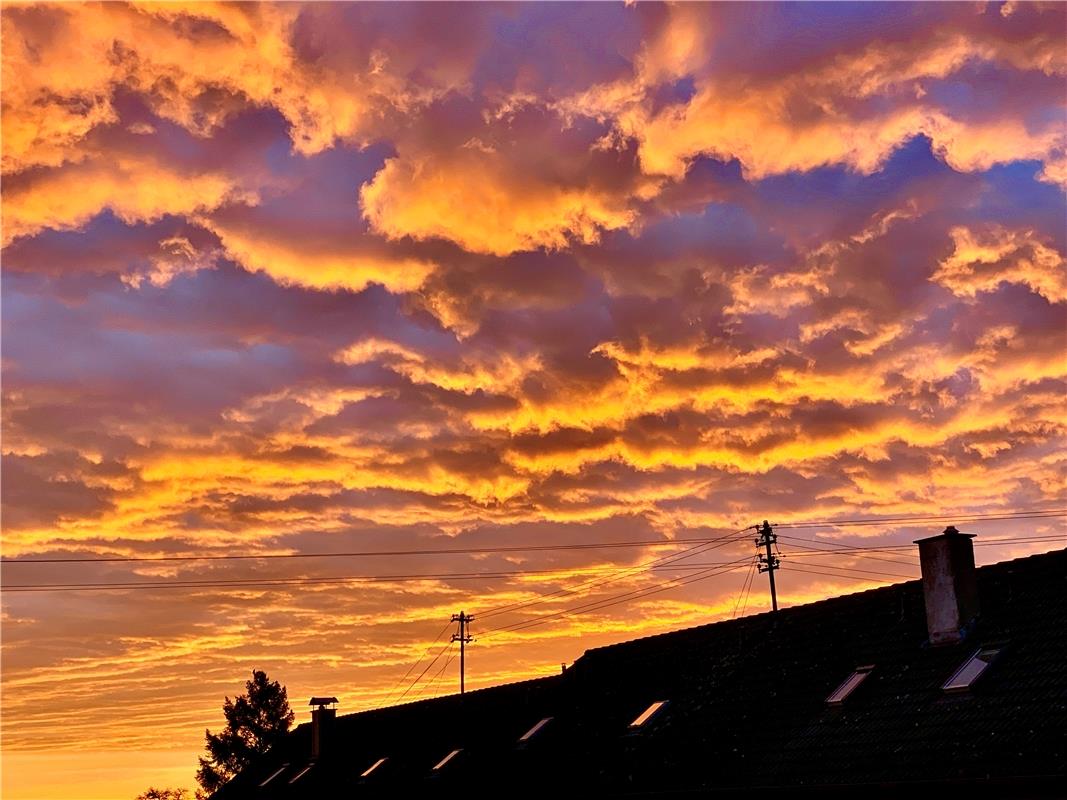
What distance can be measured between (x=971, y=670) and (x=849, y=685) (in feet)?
10.5

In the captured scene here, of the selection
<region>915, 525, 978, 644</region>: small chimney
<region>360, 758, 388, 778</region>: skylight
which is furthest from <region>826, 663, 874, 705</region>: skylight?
<region>360, 758, 388, 778</region>: skylight

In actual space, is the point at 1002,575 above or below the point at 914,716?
above

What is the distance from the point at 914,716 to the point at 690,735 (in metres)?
6.37

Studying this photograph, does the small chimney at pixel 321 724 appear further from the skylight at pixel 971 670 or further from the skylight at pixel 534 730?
the skylight at pixel 971 670

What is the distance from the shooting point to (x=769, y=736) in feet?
89.0

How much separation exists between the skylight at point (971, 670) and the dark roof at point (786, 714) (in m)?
0.21

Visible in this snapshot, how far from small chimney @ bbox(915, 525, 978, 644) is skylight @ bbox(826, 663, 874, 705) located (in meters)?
1.56

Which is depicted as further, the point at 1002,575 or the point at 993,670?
the point at 1002,575

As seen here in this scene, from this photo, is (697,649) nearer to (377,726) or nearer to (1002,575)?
(1002,575)

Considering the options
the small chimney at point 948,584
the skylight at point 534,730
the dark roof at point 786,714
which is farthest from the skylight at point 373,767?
the small chimney at point 948,584

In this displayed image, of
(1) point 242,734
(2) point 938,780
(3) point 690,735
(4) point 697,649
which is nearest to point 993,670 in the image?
(2) point 938,780

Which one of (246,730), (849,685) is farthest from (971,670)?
(246,730)

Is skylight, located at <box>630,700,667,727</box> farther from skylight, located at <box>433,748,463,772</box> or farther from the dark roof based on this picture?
skylight, located at <box>433,748,463,772</box>

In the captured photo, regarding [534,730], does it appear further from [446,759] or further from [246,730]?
[246,730]
